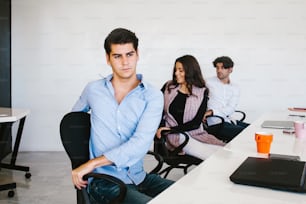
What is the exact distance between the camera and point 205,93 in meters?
3.11

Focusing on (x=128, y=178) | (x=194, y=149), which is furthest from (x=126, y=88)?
(x=194, y=149)

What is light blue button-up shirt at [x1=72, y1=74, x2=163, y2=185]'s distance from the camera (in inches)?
74.5

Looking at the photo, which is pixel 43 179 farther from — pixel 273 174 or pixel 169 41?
pixel 273 174

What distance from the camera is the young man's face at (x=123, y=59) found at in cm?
192

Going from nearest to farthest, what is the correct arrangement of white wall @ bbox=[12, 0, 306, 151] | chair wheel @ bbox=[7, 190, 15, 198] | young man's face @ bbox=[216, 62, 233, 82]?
chair wheel @ bbox=[7, 190, 15, 198], young man's face @ bbox=[216, 62, 233, 82], white wall @ bbox=[12, 0, 306, 151]

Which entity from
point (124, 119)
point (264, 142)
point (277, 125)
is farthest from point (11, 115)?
point (264, 142)

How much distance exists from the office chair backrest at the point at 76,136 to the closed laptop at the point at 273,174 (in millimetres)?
817

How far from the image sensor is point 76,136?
190 centimetres

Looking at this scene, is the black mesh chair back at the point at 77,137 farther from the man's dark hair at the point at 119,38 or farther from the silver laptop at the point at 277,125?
the silver laptop at the point at 277,125

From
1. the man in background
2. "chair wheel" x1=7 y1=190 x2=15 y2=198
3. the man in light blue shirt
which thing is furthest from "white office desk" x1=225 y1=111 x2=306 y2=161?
"chair wheel" x1=7 y1=190 x2=15 y2=198

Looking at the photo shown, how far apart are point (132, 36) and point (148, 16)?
314 cm

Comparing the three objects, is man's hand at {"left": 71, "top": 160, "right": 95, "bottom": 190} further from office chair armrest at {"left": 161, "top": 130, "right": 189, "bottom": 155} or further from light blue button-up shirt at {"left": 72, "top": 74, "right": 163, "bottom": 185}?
office chair armrest at {"left": 161, "top": 130, "right": 189, "bottom": 155}

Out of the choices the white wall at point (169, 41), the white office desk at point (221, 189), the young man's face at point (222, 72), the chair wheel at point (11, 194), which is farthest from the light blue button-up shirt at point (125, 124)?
the white wall at point (169, 41)

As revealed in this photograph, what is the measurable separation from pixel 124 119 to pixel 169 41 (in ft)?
10.6
